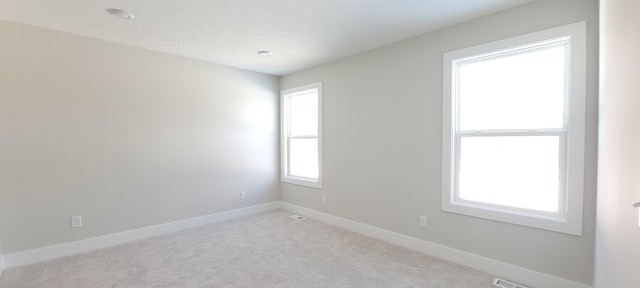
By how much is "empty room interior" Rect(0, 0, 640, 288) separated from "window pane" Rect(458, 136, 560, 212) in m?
0.01

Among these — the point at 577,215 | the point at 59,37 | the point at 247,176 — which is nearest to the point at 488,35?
the point at 577,215

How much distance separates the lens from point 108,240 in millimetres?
3145

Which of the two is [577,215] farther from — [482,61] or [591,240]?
[482,61]

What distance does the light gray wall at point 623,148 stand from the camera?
85cm

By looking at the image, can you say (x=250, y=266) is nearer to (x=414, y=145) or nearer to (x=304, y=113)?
(x=414, y=145)

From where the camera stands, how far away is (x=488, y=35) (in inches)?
97.6

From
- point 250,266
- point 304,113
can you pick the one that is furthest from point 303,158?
point 250,266

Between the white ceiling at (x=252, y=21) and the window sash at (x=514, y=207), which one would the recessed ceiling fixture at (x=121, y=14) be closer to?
the white ceiling at (x=252, y=21)

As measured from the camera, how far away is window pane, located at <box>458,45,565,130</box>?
7.29 feet

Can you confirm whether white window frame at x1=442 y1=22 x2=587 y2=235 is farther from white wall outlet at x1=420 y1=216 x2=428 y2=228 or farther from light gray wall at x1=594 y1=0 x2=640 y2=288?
light gray wall at x1=594 y1=0 x2=640 y2=288

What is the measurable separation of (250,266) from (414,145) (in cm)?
212

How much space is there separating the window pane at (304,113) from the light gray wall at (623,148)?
3359mm

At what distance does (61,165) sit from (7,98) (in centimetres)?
76

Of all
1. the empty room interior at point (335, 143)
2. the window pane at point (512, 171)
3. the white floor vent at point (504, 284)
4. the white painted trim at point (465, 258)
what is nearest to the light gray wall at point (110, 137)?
the empty room interior at point (335, 143)
